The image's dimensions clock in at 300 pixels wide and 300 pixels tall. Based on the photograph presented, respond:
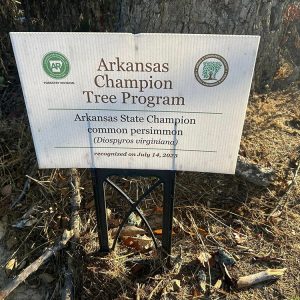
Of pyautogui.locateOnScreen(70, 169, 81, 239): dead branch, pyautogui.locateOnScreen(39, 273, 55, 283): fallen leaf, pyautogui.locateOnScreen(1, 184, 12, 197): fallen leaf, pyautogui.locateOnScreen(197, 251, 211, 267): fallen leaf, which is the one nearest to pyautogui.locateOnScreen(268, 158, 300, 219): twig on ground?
pyautogui.locateOnScreen(197, 251, 211, 267): fallen leaf

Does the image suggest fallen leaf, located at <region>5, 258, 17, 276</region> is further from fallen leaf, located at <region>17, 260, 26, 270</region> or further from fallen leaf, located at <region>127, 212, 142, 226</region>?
fallen leaf, located at <region>127, 212, 142, 226</region>

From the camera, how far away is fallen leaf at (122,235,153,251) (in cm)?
226

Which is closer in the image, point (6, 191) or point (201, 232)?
point (201, 232)

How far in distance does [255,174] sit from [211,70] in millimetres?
1211

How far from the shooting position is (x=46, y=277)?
2207 millimetres

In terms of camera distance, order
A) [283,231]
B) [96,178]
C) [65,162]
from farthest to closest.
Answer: [283,231], [96,178], [65,162]

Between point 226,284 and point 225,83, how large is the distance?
119cm

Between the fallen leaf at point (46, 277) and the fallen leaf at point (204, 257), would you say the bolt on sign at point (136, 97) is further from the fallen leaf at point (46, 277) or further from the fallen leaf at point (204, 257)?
the fallen leaf at point (46, 277)

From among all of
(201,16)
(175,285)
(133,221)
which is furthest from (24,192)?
(201,16)

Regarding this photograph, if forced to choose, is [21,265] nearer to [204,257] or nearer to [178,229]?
[178,229]

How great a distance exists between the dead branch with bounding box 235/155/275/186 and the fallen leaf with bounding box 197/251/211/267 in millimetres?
562

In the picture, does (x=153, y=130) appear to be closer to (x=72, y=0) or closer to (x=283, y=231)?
(x=283, y=231)

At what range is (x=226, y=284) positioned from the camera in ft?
Result: 6.89

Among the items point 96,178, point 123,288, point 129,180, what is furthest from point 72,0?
point 123,288
